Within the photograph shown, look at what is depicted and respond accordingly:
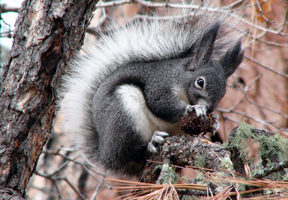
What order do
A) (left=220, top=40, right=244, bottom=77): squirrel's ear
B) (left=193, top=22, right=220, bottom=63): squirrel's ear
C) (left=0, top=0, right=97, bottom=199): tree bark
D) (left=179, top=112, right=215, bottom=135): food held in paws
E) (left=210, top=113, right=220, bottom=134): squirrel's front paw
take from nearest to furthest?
(left=0, top=0, right=97, bottom=199): tree bark < (left=179, top=112, right=215, bottom=135): food held in paws < (left=210, top=113, right=220, bottom=134): squirrel's front paw < (left=193, top=22, right=220, bottom=63): squirrel's ear < (left=220, top=40, right=244, bottom=77): squirrel's ear

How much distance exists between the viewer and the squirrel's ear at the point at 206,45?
2.12 meters

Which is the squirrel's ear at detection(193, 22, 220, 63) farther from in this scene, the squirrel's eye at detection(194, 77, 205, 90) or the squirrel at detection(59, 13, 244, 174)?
the squirrel's eye at detection(194, 77, 205, 90)

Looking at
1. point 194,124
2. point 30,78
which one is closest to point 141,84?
point 194,124

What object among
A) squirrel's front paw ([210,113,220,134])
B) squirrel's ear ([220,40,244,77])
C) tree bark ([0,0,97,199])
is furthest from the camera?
squirrel's ear ([220,40,244,77])

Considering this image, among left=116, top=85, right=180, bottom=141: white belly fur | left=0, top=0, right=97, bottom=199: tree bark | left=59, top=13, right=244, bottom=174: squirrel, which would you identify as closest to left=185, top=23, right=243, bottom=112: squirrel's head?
left=59, top=13, right=244, bottom=174: squirrel

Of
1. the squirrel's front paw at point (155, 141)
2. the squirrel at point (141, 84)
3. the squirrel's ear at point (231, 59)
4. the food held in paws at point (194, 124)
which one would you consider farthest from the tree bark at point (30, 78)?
the squirrel's ear at point (231, 59)

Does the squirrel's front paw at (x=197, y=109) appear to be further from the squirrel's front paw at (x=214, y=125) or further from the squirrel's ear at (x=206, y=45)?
the squirrel's ear at (x=206, y=45)

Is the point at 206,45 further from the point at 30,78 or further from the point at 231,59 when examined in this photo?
the point at 30,78

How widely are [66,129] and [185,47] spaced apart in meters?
1.00

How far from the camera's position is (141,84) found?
2.20 m

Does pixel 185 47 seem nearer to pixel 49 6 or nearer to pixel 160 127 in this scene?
pixel 160 127

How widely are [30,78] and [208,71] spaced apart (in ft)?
3.69

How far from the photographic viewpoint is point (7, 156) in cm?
152

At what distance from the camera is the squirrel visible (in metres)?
2.06
